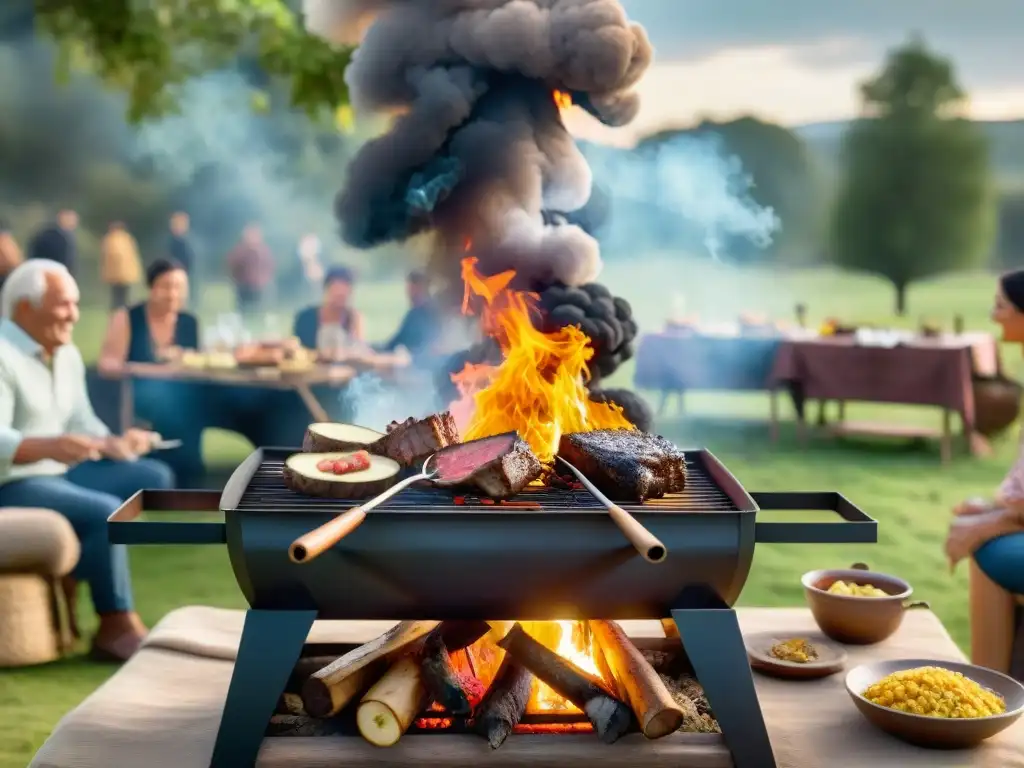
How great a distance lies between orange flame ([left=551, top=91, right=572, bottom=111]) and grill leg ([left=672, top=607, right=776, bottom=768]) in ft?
7.56

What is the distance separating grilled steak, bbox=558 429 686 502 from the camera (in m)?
2.39

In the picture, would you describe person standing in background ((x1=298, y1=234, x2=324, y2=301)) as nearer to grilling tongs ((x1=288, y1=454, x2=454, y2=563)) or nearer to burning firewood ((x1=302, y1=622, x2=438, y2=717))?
burning firewood ((x1=302, y1=622, x2=438, y2=717))

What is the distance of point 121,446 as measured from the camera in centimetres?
421

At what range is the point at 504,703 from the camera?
2361 mm

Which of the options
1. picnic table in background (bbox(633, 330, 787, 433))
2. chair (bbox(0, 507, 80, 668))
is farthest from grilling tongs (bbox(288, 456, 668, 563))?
picnic table in background (bbox(633, 330, 787, 433))

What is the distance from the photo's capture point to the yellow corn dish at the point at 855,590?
10.1 feet

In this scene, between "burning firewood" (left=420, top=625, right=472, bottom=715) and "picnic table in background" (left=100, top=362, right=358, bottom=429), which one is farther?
"picnic table in background" (left=100, top=362, right=358, bottom=429)

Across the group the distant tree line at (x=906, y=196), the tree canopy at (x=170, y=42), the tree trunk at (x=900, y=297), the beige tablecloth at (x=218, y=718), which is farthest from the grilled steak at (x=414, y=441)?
the tree trunk at (x=900, y=297)

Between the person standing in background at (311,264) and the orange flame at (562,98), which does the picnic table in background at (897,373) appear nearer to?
the orange flame at (562,98)

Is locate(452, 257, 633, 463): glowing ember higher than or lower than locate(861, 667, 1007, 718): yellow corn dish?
higher

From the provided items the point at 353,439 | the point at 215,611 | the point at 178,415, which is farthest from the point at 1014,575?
the point at 178,415

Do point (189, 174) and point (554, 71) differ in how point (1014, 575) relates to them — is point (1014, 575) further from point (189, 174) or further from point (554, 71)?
point (189, 174)

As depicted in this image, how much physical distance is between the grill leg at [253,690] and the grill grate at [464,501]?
264 mm

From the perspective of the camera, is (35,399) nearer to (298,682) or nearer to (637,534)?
(298,682)
